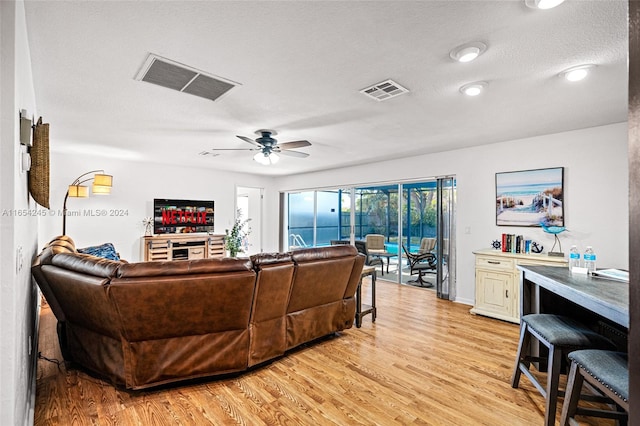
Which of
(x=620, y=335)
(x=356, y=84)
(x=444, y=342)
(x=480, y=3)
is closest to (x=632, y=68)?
(x=480, y=3)

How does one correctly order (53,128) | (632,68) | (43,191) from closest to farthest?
(632,68) → (43,191) → (53,128)

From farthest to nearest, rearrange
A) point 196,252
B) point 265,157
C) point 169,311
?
point 196,252, point 265,157, point 169,311

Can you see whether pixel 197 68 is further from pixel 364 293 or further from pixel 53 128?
pixel 364 293

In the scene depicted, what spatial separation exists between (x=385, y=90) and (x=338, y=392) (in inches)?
97.8

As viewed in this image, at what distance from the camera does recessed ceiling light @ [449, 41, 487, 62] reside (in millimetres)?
2002

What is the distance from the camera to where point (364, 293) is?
548 cm

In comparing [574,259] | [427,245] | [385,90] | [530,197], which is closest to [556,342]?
[574,259]

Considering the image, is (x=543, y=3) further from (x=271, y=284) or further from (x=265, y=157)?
(x=265, y=157)

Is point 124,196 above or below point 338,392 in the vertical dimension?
above

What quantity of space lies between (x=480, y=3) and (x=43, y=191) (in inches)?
117

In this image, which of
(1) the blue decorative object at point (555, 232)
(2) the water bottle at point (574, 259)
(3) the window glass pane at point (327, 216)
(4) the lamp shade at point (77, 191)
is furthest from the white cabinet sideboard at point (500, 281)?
(4) the lamp shade at point (77, 191)

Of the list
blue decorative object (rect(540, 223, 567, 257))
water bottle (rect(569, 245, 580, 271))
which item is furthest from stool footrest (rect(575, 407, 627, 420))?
blue decorative object (rect(540, 223, 567, 257))

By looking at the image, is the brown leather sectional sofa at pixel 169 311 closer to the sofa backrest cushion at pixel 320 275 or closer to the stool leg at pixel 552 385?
the sofa backrest cushion at pixel 320 275

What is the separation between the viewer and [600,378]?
1482 millimetres
